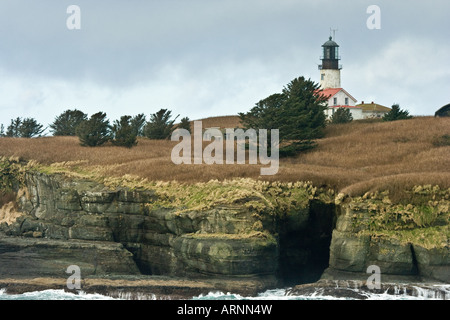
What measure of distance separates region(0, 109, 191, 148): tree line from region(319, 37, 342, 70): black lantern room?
25.0m

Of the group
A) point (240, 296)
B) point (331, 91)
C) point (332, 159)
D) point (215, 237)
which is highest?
point (331, 91)

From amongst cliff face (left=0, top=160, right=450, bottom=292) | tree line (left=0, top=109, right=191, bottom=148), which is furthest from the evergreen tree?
cliff face (left=0, top=160, right=450, bottom=292)

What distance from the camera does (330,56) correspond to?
98000mm

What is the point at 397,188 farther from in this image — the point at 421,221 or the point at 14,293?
the point at 14,293

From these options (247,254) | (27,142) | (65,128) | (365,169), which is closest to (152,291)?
(247,254)

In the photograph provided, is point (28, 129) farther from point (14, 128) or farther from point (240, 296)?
point (240, 296)

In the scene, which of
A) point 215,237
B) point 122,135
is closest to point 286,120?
point 122,135

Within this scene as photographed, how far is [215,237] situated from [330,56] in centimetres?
5940

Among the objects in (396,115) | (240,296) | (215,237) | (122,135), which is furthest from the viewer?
(396,115)

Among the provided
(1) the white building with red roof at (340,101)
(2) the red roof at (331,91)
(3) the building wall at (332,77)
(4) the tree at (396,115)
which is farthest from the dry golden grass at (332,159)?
(3) the building wall at (332,77)

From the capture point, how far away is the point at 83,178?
5169cm

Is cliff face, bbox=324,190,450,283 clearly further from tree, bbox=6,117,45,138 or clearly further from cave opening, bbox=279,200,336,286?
tree, bbox=6,117,45,138

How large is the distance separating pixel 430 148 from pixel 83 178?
85.0 ft

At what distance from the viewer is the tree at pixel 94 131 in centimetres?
6444
